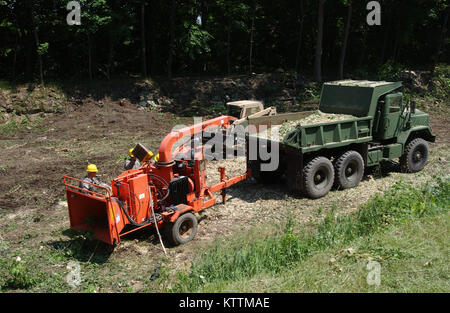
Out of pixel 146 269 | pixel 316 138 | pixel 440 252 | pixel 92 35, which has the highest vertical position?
pixel 92 35

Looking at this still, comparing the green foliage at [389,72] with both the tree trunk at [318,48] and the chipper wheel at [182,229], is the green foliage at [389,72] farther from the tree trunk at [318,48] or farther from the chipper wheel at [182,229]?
the chipper wheel at [182,229]

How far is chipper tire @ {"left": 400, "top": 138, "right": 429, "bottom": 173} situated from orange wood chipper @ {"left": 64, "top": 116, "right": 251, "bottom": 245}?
6.51 metres

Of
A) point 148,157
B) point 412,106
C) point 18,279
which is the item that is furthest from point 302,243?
point 412,106

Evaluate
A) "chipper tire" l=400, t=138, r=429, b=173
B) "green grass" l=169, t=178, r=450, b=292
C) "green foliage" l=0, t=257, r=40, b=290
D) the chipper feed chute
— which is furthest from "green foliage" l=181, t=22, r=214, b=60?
"green foliage" l=0, t=257, r=40, b=290

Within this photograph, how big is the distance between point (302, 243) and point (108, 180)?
22.1 feet

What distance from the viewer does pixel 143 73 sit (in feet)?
81.0

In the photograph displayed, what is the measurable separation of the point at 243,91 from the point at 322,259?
1813cm

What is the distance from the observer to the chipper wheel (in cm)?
817

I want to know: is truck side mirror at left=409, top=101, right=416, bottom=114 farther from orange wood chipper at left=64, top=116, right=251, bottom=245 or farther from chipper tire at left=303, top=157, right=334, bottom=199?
orange wood chipper at left=64, top=116, right=251, bottom=245

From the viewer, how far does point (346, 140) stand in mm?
10820

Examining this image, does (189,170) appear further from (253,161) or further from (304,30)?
(304,30)

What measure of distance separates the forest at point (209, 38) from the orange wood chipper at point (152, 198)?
15.1 meters

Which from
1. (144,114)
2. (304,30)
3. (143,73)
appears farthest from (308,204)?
(304,30)

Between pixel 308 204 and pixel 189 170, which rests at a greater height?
pixel 189 170
